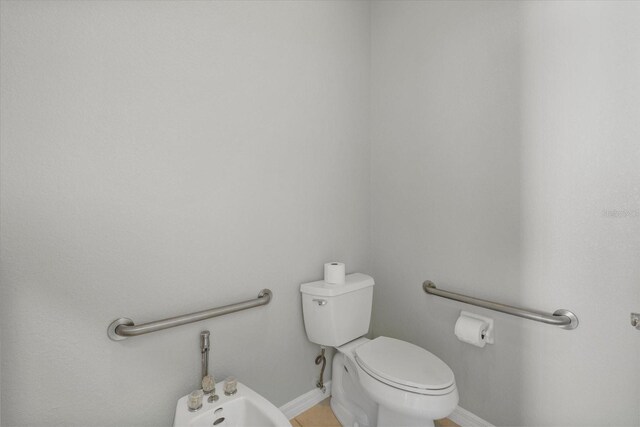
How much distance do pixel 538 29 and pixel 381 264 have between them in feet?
4.26

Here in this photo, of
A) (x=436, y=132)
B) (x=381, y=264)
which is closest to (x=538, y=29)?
(x=436, y=132)

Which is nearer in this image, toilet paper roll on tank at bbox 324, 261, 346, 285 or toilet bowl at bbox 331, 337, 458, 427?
toilet bowl at bbox 331, 337, 458, 427

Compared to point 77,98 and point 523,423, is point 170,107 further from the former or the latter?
point 523,423

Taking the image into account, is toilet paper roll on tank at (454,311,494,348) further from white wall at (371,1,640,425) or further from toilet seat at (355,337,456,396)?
toilet seat at (355,337,456,396)

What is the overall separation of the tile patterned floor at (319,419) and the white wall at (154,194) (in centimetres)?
12

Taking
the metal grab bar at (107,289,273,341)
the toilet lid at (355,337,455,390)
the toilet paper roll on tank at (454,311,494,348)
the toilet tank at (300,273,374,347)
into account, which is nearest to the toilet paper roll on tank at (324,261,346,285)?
the toilet tank at (300,273,374,347)

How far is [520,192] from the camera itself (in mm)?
1245

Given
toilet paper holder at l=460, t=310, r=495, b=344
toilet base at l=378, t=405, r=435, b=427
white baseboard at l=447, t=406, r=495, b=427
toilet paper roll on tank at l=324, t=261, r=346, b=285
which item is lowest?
white baseboard at l=447, t=406, r=495, b=427

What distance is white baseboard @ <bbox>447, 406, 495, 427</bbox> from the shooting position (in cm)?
137

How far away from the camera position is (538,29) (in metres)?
1.20

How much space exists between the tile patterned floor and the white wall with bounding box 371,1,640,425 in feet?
0.51

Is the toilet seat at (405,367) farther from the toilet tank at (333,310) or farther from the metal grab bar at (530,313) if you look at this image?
the metal grab bar at (530,313)

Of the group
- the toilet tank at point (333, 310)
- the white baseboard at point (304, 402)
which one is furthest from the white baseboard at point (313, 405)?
the toilet tank at point (333, 310)

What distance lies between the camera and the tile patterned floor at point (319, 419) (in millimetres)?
1430
